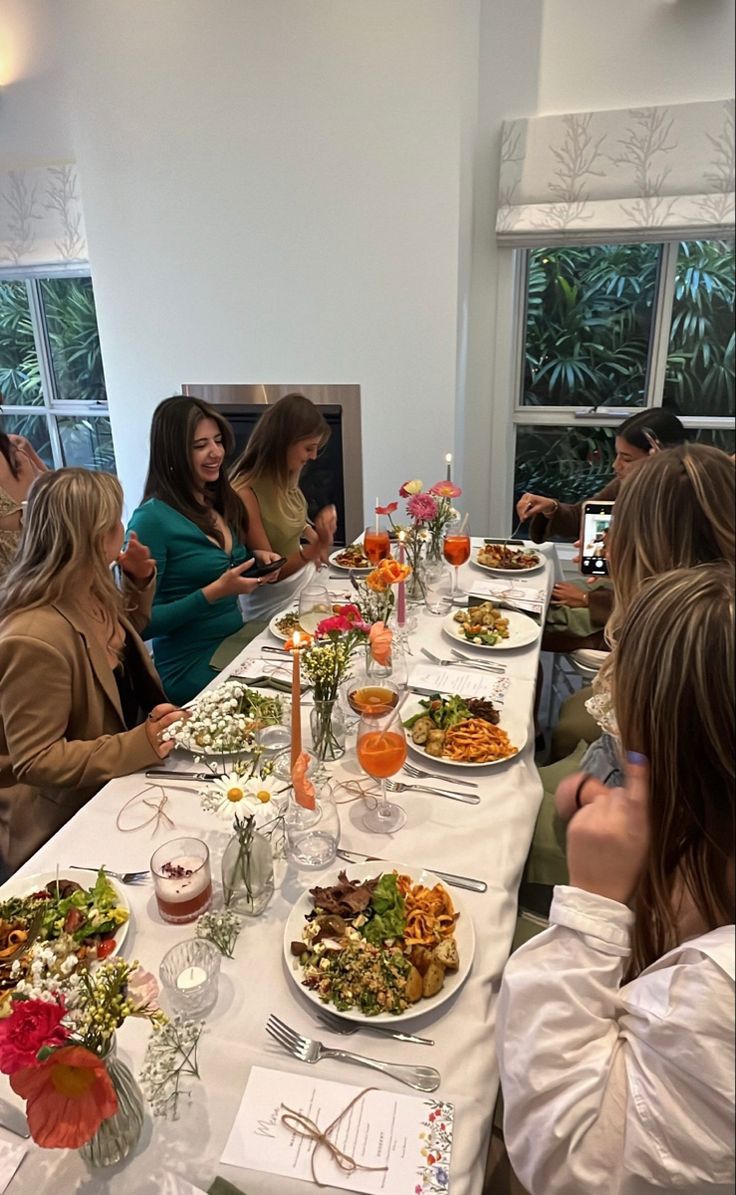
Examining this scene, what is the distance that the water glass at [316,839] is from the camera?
3.11ft

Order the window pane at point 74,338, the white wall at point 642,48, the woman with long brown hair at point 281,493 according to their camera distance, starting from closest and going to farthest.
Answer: the white wall at point 642,48 < the woman with long brown hair at point 281,493 < the window pane at point 74,338

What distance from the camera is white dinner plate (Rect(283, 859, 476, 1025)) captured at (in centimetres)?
74

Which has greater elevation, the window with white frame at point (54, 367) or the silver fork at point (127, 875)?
the window with white frame at point (54, 367)

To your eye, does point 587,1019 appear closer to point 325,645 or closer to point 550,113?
point 325,645

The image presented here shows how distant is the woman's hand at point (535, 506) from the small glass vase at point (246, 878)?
1857mm

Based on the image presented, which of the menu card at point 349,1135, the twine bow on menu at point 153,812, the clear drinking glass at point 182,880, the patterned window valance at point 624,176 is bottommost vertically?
the menu card at point 349,1135

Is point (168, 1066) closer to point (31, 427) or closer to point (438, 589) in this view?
point (438, 589)

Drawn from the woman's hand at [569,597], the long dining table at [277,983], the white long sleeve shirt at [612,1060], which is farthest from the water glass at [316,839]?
the woman's hand at [569,597]

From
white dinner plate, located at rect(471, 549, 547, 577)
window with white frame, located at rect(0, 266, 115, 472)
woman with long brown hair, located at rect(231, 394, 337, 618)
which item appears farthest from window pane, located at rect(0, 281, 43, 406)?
white dinner plate, located at rect(471, 549, 547, 577)

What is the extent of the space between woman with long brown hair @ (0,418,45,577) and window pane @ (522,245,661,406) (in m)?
1.62

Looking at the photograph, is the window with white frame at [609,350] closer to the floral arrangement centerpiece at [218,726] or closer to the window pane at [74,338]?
the floral arrangement centerpiece at [218,726]

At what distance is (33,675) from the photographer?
46.4 inches

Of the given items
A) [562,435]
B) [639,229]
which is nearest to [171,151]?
[562,435]

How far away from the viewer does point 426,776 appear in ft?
3.78
